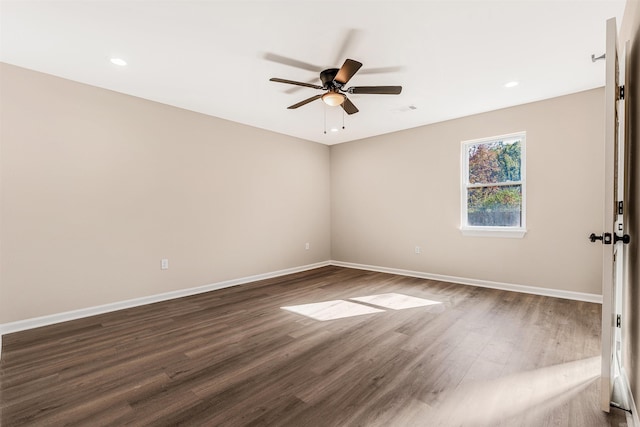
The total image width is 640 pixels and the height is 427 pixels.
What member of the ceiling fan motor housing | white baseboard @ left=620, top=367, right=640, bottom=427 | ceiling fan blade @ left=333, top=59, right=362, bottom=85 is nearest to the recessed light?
the ceiling fan motor housing

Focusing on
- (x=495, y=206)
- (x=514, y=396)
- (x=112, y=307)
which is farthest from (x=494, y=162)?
(x=112, y=307)

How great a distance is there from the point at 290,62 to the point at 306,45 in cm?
32

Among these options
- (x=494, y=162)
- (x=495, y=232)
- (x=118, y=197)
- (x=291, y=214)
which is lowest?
(x=495, y=232)

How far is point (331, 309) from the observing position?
345 cm

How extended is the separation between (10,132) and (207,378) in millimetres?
3060

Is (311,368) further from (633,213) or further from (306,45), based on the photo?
(306,45)

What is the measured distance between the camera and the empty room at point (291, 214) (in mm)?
1810

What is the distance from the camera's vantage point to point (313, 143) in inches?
237

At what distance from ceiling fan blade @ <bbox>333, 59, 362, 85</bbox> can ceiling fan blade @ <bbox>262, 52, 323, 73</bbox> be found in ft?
1.03

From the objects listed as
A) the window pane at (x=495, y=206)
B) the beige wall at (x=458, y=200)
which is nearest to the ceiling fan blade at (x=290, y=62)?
the beige wall at (x=458, y=200)

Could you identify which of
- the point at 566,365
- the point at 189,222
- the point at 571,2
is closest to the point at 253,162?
the point at 189,222

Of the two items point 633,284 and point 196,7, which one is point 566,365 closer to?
point 633,284

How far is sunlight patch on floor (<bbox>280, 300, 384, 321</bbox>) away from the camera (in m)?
3.25

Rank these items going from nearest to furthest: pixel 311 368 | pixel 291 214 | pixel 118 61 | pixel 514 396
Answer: pixel 514 396 < pixel 311 368 < pixel 118 61 < pixel 291 214
